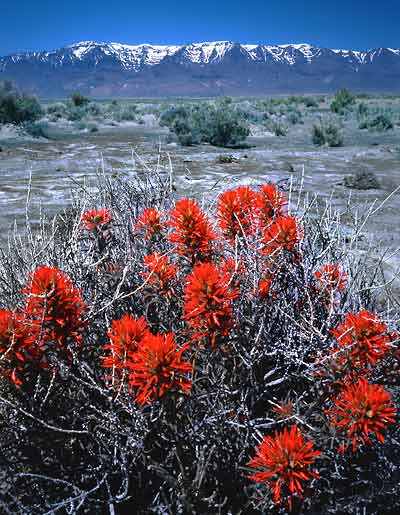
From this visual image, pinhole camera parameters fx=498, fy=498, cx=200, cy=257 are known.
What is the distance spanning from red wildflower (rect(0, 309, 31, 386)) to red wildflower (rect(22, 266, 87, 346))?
4 cm

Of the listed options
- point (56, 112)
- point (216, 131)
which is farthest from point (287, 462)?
point (56, 112)

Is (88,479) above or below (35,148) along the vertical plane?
above

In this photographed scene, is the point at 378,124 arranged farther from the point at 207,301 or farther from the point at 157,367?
the point at 157,367

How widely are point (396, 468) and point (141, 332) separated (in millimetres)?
1042

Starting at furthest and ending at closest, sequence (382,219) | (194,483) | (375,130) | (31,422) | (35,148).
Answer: (375,130) → (35,148) → (382,219) → (31,422) → (194,483)

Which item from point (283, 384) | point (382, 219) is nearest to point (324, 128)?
point (382, 219)

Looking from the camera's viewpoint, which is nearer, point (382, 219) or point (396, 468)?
point (396, 468)

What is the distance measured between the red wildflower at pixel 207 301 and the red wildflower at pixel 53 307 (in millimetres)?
329

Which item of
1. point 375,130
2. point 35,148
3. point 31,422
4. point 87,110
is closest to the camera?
point 31,422

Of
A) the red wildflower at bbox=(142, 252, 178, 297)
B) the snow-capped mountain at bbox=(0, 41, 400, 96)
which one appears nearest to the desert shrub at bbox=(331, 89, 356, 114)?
the red wildflower at bbox=(142, 252, 178, 297)

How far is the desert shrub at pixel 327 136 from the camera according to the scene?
1456 cm

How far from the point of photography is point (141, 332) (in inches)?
54.2

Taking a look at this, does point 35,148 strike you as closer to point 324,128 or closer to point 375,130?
point 324,128

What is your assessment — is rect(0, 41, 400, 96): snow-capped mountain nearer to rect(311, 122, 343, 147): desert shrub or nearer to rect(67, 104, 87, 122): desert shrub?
rect(67, 104, 87, 122): desert shrub
